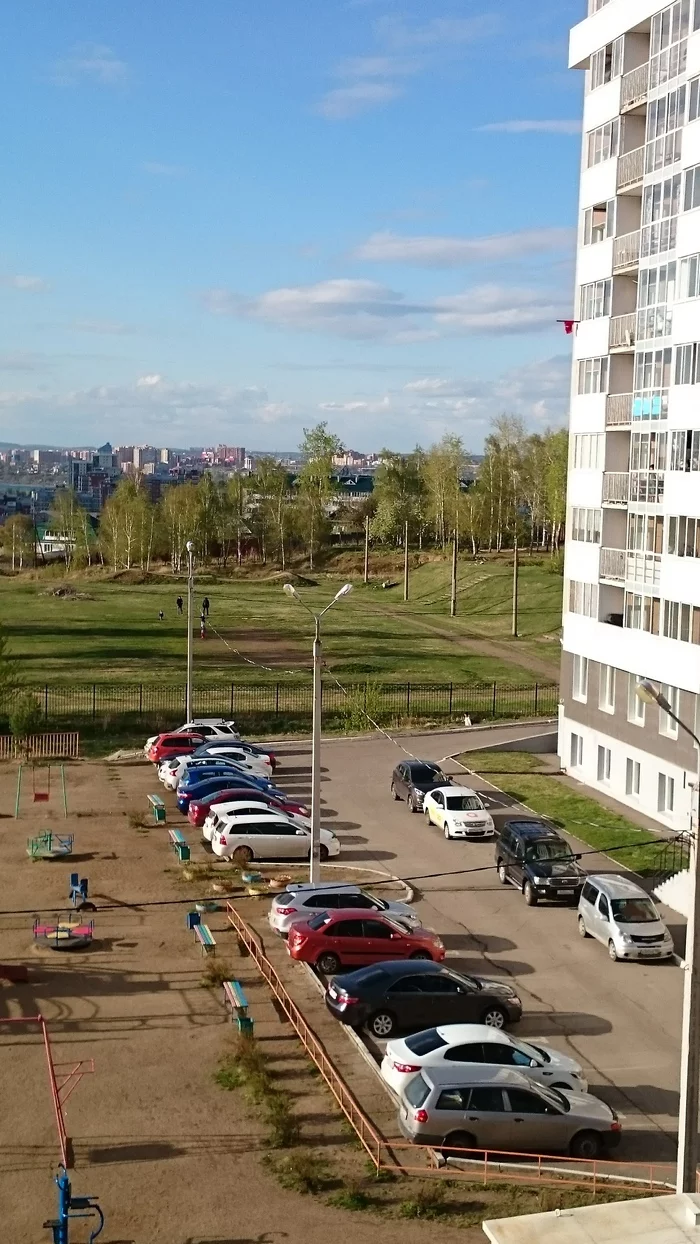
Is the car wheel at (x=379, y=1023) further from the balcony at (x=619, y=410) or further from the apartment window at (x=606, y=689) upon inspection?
the balcony at (x=619, y=410)

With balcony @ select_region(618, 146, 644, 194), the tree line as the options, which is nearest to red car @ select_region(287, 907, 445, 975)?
balcony @ select_region(618, 146, 644, 194)

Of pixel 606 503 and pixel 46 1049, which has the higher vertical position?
pixel 606 503

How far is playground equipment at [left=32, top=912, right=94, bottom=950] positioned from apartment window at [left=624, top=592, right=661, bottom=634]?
18165mm

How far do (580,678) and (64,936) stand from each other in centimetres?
2139

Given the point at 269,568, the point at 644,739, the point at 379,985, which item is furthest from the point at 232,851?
the point at 269,568

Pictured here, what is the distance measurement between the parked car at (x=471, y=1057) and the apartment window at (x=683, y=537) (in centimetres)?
1715

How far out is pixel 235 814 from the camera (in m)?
30.1

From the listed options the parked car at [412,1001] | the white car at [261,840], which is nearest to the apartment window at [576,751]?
the white car at [261,840]

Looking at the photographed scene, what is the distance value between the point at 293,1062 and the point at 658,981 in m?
8.22

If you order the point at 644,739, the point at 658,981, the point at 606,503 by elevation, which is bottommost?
the point at 658,981

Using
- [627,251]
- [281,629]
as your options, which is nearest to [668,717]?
[627,251]

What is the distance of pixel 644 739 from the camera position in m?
34.4

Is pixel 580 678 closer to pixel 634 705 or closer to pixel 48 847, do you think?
pixel 634 705

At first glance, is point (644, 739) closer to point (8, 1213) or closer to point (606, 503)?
point (606, 503)
